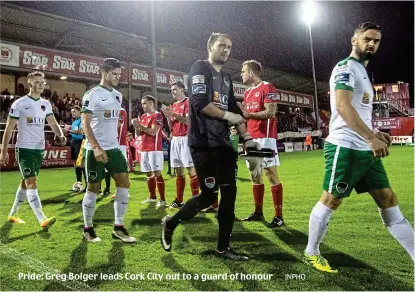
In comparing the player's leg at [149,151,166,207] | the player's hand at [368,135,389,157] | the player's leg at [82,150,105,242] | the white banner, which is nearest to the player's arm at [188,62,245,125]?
the player's hand at [368,135,389,157]

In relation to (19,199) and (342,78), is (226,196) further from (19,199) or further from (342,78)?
(19,199)

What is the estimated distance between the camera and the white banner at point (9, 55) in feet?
56.4

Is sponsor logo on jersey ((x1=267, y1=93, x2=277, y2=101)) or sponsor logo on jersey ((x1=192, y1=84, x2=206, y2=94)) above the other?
sponsor logo on jersey ((x1=267, y1=93, x2=277, y2=101))

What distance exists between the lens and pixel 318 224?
346 cm

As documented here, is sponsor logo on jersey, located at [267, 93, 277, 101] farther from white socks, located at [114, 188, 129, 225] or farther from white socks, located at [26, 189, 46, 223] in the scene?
Result: white socks, located at [26, 189, 46, 223]

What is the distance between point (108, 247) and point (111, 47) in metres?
20.0

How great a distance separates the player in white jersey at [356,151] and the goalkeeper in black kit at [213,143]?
820mm

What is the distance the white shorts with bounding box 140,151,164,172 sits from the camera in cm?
790

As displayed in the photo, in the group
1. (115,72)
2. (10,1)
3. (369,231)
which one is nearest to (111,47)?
(10,1)

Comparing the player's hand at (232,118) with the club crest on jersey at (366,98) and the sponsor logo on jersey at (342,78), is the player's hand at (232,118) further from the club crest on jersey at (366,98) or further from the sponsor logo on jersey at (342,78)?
the club crest on jersey at (366,98)

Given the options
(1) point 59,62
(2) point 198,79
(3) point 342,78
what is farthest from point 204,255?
(1) point 59,62

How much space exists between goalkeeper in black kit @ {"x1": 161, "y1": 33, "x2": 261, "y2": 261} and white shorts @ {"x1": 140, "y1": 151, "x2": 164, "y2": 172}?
13.2ft

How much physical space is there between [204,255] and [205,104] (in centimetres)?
157

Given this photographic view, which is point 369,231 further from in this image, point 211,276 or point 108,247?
point 108,247
